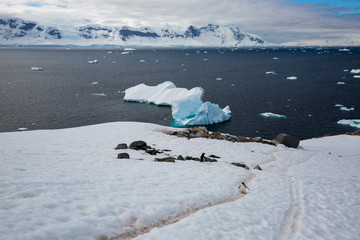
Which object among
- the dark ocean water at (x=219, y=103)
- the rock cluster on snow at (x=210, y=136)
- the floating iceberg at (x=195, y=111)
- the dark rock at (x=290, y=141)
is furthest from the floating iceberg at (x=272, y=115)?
the dark rock at (x=290, y=141)

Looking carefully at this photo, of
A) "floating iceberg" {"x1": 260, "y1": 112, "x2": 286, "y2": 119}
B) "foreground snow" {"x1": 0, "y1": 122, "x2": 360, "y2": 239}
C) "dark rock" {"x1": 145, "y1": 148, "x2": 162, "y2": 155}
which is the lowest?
"floating iceberg" {"x1": 260, "y1": 112, "x2": 286, "y2": 119}

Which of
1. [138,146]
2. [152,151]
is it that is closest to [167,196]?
[152,151]

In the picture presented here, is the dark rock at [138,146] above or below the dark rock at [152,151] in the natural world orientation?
Answer: above

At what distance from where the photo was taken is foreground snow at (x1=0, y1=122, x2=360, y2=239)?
856cm

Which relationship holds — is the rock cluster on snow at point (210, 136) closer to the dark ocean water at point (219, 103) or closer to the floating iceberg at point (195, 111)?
the dark ocean water at point (219, 103)

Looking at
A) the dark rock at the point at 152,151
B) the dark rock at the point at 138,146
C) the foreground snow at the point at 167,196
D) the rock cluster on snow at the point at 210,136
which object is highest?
the foreground snow at the point at 167,196

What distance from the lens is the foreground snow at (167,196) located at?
8562 mm

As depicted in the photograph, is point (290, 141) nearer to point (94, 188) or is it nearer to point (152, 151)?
point (152, 151)

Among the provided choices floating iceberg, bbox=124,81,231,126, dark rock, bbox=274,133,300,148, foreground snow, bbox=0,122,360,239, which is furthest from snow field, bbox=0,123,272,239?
floating iceberg, bbox=124,81,231,126

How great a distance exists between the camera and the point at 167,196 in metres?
11.1

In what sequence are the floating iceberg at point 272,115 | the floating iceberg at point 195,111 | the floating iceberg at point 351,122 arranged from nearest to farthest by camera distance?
the floating iceberg at point 351,122 → the floating iceberg at point 195,111 → the floating iceberg at point 272,115

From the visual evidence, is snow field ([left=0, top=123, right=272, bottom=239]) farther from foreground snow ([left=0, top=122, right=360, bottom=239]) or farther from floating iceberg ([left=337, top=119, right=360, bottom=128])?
floating iceberg ([left=337, top=119, right=360, bottom=128])

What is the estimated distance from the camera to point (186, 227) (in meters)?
8.89

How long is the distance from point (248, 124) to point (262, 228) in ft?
115
